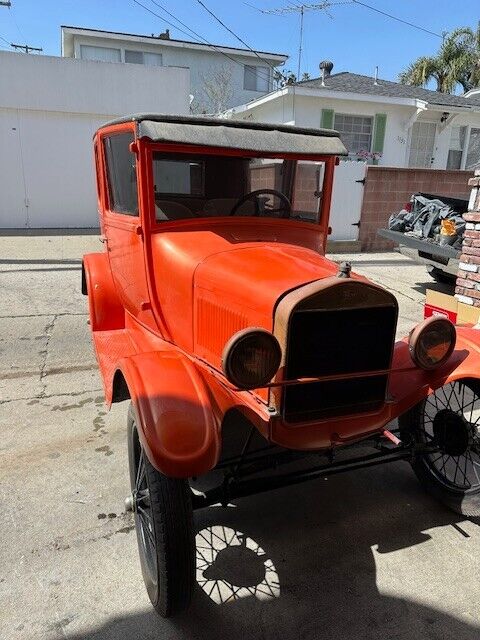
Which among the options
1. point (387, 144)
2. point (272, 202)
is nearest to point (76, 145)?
point (387, 144)

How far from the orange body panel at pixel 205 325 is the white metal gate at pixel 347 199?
723 cm

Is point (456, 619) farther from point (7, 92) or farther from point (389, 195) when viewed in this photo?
point (7, 92)

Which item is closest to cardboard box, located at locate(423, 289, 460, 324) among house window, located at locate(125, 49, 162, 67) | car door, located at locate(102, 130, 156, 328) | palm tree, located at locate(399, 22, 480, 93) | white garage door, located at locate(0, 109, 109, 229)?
car door, located at locate(102, 130, 156, 328)

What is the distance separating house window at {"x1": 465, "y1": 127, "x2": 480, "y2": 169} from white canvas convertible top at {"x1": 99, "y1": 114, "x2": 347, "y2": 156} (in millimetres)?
14686

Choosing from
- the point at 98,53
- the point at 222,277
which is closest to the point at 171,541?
the point at 222,277

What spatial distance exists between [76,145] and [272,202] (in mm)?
9963

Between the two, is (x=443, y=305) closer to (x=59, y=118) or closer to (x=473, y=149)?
(x=59, y=118)

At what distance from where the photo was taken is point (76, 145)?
1138 cm

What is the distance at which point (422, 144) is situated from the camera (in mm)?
14594

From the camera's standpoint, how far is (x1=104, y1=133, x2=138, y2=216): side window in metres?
2.87

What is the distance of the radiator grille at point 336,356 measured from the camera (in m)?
1.96

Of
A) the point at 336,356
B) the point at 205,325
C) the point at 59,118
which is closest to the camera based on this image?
the point at 336,356

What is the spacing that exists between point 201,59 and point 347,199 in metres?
13.8

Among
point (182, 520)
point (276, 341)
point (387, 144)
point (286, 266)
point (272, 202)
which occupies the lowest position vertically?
point (182, 520)
